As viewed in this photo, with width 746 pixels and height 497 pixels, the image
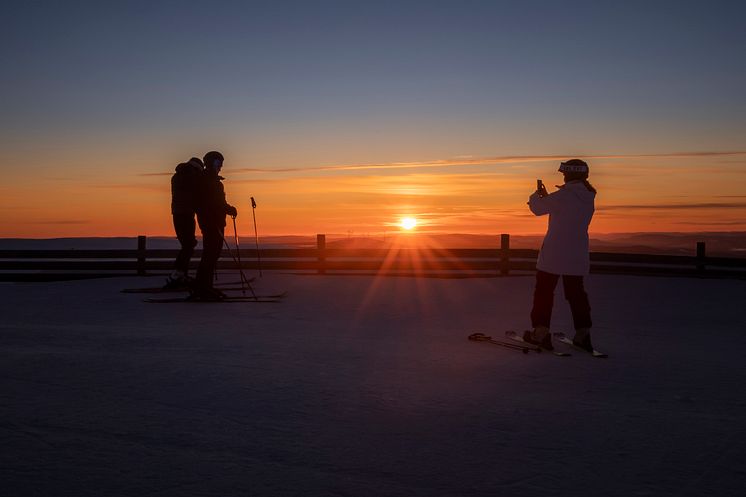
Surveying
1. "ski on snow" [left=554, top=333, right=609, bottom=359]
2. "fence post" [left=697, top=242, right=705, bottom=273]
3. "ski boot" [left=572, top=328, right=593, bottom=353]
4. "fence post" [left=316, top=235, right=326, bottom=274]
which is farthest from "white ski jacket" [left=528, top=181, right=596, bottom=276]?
"fence post" [left=697, top=242, right=705, bottom=273]

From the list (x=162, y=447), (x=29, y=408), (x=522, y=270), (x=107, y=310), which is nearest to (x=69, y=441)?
(x=162, y=447)

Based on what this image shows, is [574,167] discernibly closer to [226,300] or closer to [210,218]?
[210,218]

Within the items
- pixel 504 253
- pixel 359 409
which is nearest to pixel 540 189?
pixel 359 409

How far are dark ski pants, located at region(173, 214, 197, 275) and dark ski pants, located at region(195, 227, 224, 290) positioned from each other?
1.63m

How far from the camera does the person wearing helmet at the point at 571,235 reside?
7.76 metres

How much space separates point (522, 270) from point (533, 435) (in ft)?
49.9

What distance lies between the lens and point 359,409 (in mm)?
5238

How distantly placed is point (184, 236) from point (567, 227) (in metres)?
8.74

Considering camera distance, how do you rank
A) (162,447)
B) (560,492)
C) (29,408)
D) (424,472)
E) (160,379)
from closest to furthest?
(560,492) → (424,472) → (162,447) → (29,408) → (160,379)

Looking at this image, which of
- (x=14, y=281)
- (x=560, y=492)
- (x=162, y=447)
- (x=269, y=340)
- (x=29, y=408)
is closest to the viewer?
(x=560, y=492)

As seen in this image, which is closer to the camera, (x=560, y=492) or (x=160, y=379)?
(x=560, y=492)

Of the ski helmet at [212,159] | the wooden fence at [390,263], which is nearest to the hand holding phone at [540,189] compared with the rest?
the ski helmet at [212,159]

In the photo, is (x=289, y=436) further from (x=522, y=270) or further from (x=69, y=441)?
(x=522, y=270)

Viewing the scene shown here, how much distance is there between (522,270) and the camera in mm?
19484
